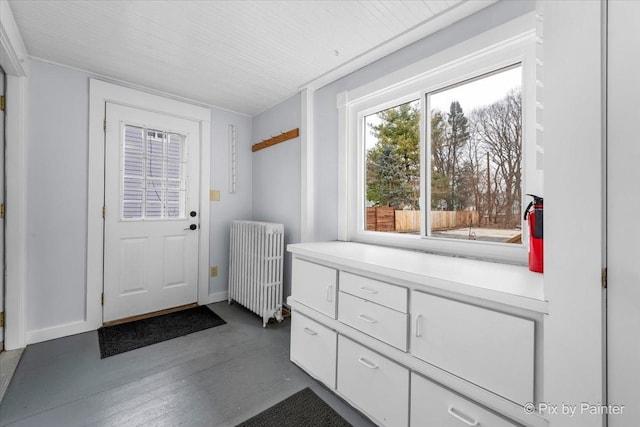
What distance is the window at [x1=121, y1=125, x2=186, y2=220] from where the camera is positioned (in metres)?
2.70

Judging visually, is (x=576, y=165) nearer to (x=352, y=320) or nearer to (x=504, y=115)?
(x=504, y=115)

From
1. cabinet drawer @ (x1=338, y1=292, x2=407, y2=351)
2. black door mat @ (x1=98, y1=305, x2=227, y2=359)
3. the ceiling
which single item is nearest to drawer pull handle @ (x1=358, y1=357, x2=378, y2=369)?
cabinet drawer @ (x1=338, y1=292, x2=407, y2=351)

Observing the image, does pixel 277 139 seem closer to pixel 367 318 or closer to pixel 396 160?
pixel 396 160

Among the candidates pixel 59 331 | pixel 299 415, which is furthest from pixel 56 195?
pixel 299 415

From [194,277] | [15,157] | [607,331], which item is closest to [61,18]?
[15,157]

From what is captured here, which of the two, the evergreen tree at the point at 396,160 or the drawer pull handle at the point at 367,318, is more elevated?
the evergreen tree at the point at 396,160

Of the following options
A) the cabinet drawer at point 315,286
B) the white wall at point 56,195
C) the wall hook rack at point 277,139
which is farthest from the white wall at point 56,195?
the cabinet drawer at point 315,286

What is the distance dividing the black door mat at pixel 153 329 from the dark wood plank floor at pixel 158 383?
0.08m

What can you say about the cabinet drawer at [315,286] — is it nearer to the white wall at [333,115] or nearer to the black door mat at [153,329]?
the white wall at [333,115]

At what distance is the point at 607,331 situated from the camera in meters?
0.81

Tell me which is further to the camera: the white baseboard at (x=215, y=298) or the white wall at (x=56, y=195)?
the white baseboard at (x=215, y=298)

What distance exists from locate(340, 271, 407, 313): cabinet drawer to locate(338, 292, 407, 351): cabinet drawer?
0.03m

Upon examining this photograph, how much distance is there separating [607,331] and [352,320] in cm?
102

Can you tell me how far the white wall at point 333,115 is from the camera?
1778mm
